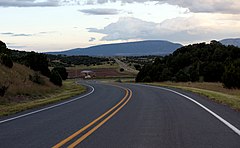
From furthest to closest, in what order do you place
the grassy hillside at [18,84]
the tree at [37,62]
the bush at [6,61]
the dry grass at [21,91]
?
the tree at [37,62] < the bush at [6,61] < the grassy hillside at [18,84] < the dry grass at [21,91]

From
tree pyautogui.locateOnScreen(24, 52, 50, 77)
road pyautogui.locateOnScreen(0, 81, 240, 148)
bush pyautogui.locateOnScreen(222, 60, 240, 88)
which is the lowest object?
bush pyautogui.locateOnScreen(222, 60, 240, 88)

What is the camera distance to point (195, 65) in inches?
3145

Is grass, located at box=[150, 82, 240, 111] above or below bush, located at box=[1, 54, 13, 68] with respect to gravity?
below

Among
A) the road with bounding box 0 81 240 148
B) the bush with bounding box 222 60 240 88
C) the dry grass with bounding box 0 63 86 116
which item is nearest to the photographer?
the road with bounding box 0 81 240 148

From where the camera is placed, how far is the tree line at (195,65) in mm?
73125

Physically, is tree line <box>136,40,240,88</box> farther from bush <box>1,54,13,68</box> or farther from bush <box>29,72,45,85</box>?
bush <box>1,54,13,68</box>

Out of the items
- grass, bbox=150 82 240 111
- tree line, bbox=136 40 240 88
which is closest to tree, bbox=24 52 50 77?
grass, bbox=150 82 240 111

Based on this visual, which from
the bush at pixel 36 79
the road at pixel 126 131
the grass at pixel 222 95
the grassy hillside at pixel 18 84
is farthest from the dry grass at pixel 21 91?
the road at pixel 126 131

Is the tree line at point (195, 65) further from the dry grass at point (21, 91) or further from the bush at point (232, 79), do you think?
the dry grass at point (21, 91)

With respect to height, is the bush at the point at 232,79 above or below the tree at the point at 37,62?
below

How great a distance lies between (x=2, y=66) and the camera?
117ft

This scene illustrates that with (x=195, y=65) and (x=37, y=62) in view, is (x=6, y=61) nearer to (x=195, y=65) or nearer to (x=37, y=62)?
(x=37, y=62)

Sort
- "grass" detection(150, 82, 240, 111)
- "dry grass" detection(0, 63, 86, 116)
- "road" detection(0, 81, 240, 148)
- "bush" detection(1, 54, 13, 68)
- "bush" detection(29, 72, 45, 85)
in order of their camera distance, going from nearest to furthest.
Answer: "road" detection(0, 81, 240, 148) → "grass" detection(150, 82, 240, 111) → "dry grass" detection(0, 63, 86, 116) → "bush" detection(1, 54, 13, 68) → "bush" detection(29, 72, 45, 85)

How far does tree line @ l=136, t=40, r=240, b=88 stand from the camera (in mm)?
73125
